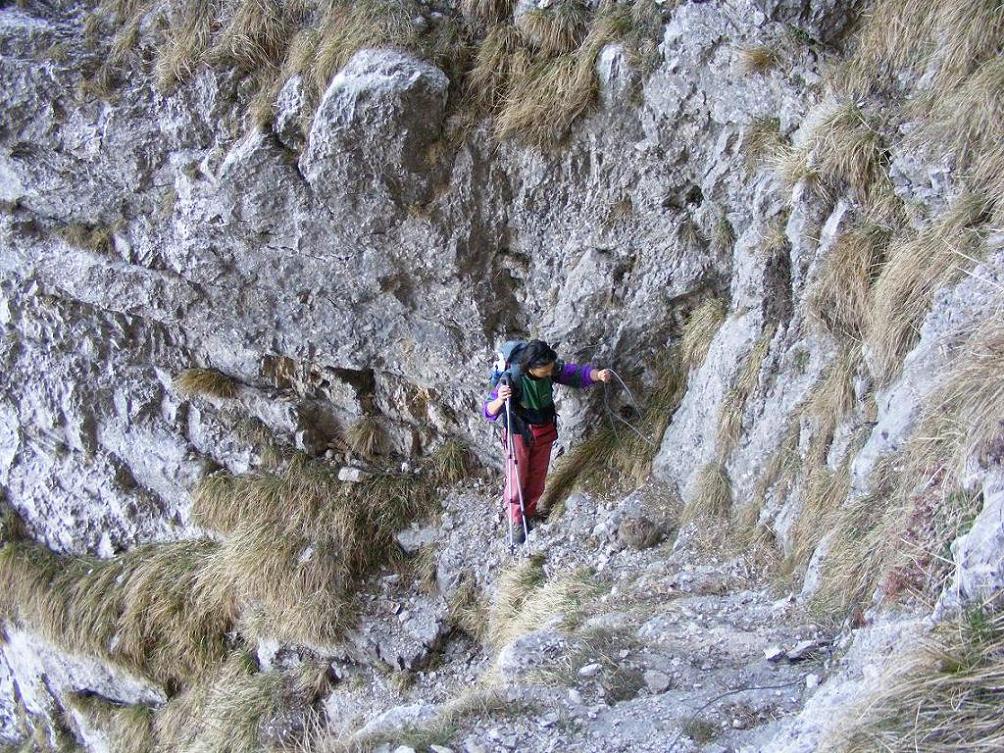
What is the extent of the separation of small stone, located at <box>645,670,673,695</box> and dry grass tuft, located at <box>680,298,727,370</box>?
10.8ft

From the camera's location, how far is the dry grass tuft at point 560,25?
7367mm

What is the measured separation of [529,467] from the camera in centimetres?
746

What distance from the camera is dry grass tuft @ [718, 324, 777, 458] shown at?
6.20 metres

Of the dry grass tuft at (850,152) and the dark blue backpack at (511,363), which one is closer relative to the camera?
the dry grass tuft at (850,152)

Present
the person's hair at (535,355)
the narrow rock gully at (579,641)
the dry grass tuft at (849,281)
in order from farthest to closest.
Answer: the person's hair at (535,355) → the dry grass tuft at (849,281) → the narrow rock gully at (579,641)

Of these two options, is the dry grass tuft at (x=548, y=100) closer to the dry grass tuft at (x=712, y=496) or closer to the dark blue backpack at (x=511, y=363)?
the dark blue backpack at (x=511, y=363)

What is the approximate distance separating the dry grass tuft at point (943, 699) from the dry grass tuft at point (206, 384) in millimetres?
7575

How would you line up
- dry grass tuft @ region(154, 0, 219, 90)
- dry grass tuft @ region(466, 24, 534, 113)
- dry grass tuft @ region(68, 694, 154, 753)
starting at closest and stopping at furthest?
dry grass tuft @ region(466, 24, 534, 113)
dry grass tuft @ region(154, 0, 219, 90)
dry grass tuft @ region(68, 694, 154, 753)

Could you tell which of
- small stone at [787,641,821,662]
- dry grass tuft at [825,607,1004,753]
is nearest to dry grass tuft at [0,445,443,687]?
small stone at [787,641,821,662]

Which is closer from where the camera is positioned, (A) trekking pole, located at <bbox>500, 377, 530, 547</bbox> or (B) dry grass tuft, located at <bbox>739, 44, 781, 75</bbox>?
(B) dry grass tuft, located at <bbox>739, 44, 781, 75</bbox>

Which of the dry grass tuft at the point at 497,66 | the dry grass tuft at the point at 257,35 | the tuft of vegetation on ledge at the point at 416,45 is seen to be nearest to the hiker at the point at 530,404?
the tuft of vegetation on ledge at the point at 416,45

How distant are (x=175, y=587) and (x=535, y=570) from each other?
4.32m

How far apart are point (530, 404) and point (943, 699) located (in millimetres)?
4667

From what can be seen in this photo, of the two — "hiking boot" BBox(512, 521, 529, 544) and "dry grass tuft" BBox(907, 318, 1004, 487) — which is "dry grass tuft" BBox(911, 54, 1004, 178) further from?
"hiking boot" BBox(512, 521, 529, 544)
